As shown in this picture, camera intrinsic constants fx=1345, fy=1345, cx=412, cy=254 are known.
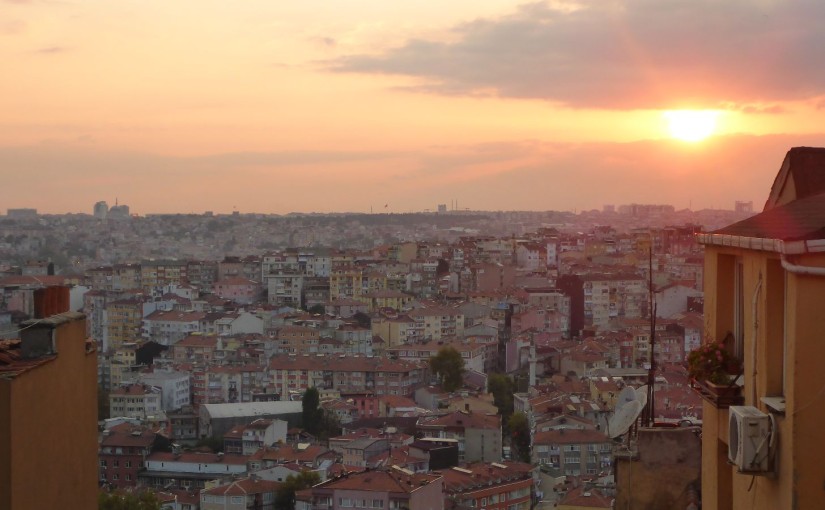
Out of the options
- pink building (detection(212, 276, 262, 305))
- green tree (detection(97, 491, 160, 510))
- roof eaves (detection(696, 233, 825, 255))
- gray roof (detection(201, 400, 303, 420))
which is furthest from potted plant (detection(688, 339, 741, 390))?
pink building (detection(212, 276, 262, 305))

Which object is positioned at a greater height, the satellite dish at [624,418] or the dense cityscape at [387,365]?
the satellite dish at [624,418]

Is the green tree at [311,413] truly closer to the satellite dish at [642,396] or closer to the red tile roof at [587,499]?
the red tile roof at [587,499]

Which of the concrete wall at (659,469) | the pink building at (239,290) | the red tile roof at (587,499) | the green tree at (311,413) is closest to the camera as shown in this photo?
the concrete wall at (659,469)

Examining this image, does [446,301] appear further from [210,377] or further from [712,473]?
[712,473]

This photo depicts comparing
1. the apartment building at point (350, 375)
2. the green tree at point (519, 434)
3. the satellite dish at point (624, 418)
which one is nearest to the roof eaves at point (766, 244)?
the satellite dish at point (624, 418)

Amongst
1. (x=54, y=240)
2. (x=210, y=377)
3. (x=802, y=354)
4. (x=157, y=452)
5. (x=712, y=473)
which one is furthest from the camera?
(x=54, y=240)

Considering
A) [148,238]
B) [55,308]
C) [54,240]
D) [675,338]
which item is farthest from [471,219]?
[55,308]
